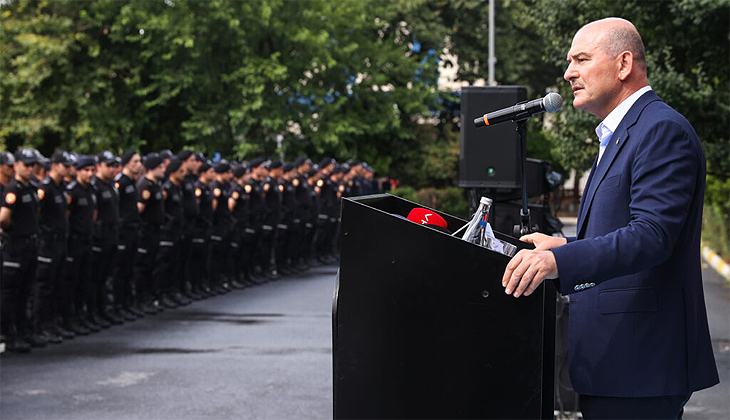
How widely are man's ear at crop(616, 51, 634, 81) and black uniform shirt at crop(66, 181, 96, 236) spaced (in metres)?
9.41

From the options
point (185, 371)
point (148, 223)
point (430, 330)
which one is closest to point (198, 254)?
point (148, 223)

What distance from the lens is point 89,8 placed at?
34188mm

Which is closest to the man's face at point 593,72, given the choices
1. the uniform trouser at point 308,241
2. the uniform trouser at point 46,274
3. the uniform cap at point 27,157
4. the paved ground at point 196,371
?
the paved ground at point 196,371

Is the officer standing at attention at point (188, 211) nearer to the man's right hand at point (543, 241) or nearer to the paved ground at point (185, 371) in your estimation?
the paved ground at point (185, 371)

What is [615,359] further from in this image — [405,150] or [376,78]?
[405,150]

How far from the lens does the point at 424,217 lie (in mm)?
3322

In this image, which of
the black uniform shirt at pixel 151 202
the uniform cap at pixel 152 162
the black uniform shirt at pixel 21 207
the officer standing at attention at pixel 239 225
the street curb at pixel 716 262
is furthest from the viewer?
the officer standing at attention at pixel 239 225

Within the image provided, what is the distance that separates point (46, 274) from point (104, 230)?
4.36 feet

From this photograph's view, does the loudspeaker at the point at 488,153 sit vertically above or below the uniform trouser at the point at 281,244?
above

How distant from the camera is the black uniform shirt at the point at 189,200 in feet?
49.1

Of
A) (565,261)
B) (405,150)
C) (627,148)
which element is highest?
(405,150)

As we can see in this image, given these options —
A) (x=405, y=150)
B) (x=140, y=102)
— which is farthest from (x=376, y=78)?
(x=140, y=102)

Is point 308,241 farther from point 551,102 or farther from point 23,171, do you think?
point 551,102

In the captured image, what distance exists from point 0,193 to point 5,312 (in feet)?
4.13
